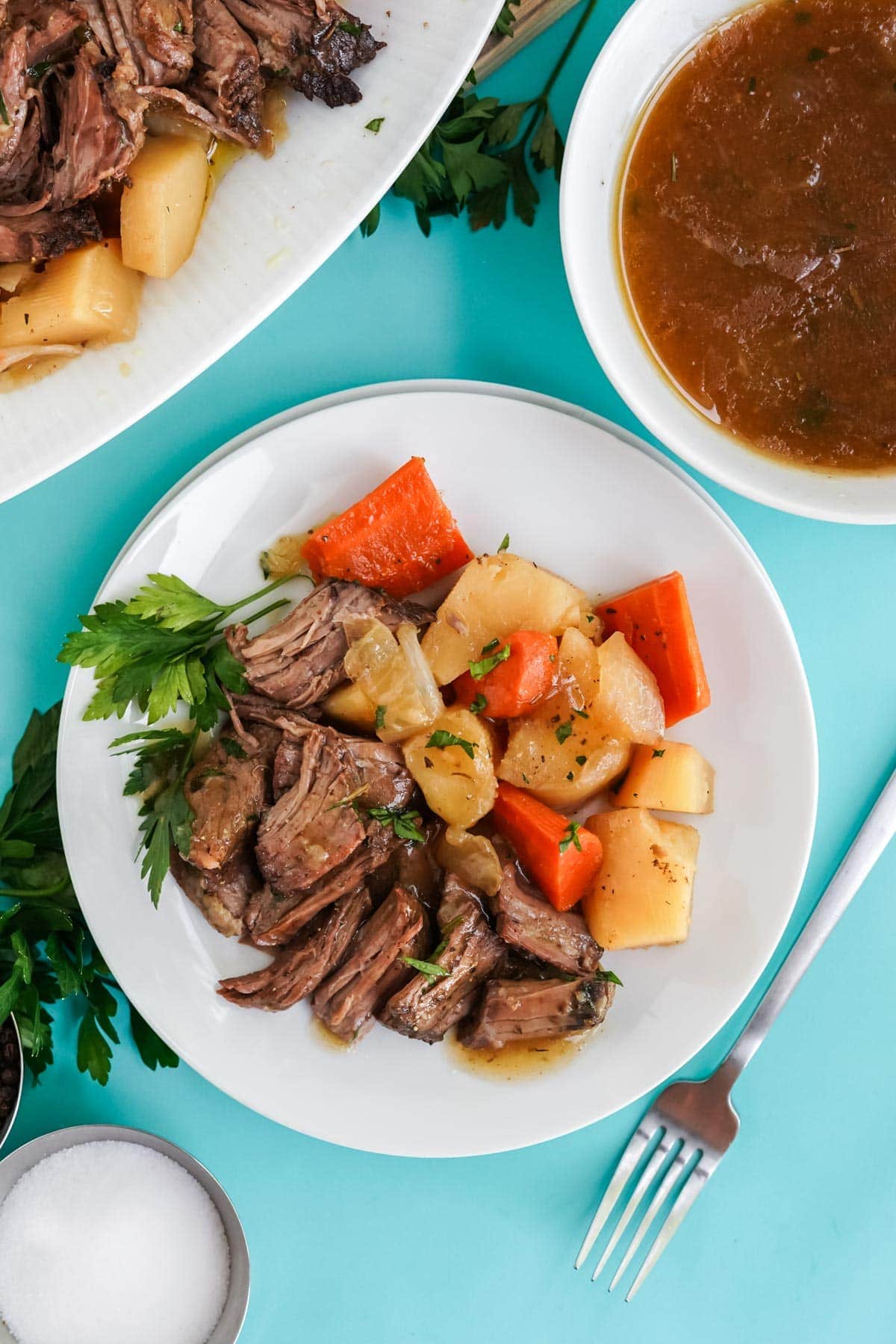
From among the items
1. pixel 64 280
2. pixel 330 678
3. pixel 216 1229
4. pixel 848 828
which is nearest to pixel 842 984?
pixel 848 828

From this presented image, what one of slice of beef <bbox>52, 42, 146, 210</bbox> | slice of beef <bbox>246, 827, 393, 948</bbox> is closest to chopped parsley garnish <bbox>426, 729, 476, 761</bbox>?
slice of beef <bbox>246, 827, 393, 948</bbox>

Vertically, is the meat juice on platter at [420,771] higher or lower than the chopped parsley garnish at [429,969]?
higher

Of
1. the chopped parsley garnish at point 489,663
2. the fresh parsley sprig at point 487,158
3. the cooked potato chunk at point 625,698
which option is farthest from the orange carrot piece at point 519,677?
the fresh parsley sprig at point 487,158

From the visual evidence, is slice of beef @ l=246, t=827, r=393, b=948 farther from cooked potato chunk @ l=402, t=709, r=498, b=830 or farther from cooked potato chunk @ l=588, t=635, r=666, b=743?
cooked potato chunk @ l=588, t=635, r=666, b=743

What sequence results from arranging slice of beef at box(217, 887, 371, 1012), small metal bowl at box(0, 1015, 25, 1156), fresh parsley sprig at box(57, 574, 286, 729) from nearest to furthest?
1. fresh parsley sprig at box(57, 574, 286, 729)
2. slice of beef at box(217, 887, 371, 1012)
3. small metal bowl at box(0, 1015, 25, 1156)

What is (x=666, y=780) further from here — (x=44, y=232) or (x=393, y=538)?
(x=44, y=232)

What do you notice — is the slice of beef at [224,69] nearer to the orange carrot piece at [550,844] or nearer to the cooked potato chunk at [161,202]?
the cooked potato chunk at [161,202]

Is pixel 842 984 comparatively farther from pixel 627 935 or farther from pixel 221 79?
pixel 221 79
